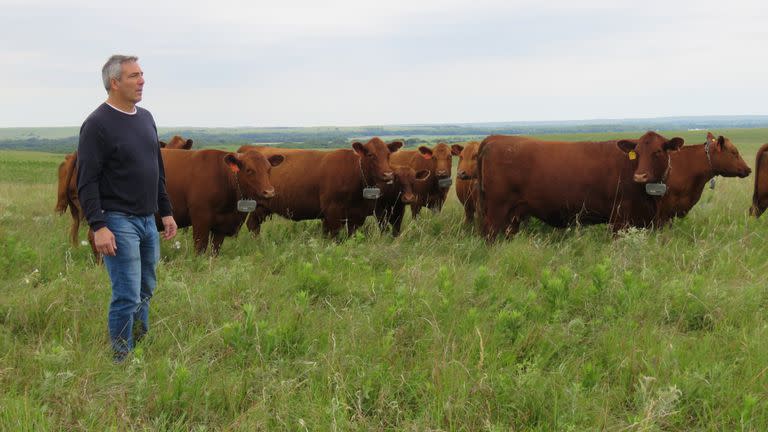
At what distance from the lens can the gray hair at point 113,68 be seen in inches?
160

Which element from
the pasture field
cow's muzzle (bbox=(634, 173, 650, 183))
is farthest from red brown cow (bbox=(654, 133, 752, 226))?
the pasture field

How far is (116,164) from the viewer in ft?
13.7

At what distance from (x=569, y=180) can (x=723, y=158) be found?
10.6ft

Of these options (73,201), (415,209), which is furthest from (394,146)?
(73,201)

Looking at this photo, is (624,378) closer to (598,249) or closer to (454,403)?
(454,403)

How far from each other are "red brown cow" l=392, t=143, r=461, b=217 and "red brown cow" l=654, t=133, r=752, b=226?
3870mm

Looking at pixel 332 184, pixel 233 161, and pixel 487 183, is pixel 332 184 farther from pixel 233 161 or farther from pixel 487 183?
pixel 487 183

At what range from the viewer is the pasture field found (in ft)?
11.3

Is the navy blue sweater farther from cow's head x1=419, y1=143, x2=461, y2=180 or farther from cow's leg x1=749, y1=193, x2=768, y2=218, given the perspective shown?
cow's leg x1=749, y1=193, x2=768, y2=218

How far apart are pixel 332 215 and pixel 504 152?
9.47 feet

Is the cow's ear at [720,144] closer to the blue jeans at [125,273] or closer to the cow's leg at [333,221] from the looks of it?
the cow's leg at [333,221]

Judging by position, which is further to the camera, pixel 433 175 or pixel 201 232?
pixel 433 175

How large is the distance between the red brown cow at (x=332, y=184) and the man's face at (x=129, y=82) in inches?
210

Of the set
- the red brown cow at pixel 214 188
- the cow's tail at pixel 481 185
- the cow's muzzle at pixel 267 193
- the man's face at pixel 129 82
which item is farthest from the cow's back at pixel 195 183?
the man's face at pixel 129 82
